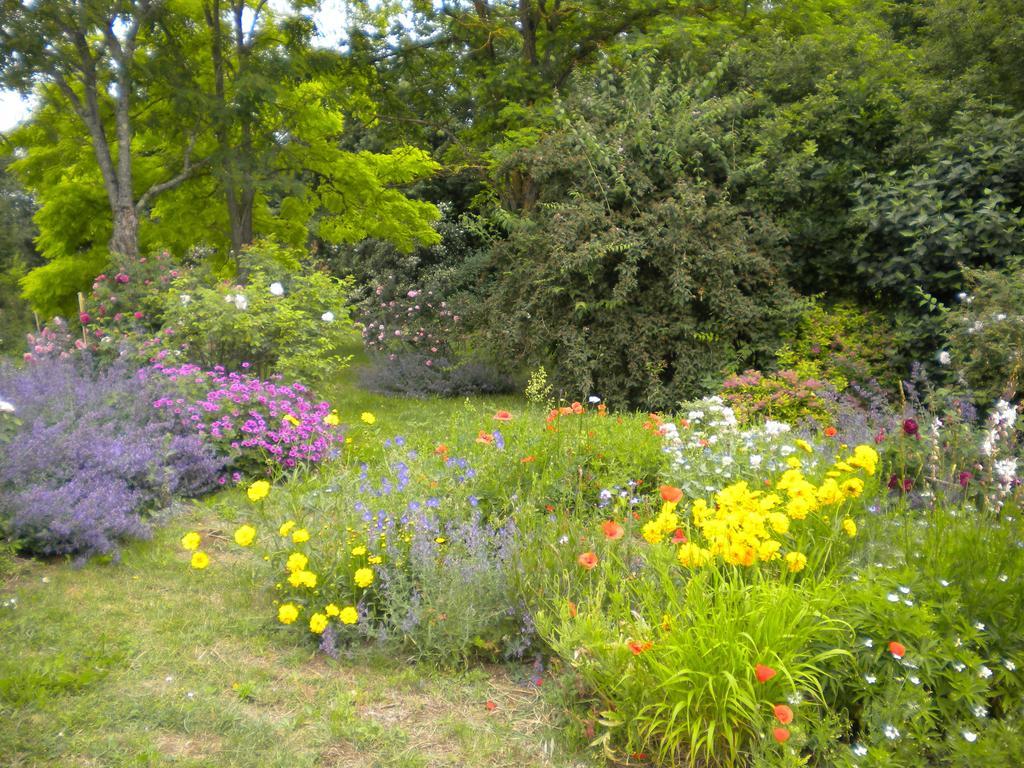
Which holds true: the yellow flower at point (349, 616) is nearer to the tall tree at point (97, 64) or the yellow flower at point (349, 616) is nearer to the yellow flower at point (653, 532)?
the yellow flower at point (653, 532)

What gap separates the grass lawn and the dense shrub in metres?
0.36

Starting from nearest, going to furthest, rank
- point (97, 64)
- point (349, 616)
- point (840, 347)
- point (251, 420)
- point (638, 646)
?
point (638, 646) → point (349, 616) → point (251, 420) → point (840, 347) → point (97, 64)

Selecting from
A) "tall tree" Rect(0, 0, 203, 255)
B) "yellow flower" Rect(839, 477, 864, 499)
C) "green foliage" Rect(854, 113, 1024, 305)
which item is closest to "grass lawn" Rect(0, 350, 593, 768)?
"yellow flower" Rect(839, 477, 864, 499)

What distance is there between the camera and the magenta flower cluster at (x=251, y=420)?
19.0 ft

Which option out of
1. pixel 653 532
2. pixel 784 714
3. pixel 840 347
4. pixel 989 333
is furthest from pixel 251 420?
pixel 840 347

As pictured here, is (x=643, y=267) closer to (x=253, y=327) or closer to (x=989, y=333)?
(x=989, y=333)

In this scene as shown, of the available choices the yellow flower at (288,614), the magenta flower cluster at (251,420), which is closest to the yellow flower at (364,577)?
the yellow flower at (288,614)

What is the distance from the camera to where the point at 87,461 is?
488 cm

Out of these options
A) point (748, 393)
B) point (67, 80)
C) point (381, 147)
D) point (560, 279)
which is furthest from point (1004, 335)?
point (381, 147)

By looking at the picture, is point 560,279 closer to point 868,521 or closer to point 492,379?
point 492,379

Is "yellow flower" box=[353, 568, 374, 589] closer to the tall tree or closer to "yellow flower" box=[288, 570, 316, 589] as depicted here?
"yellow flower" box=[288, 570, 316, 589]

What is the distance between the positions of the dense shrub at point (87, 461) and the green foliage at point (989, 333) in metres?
5.77

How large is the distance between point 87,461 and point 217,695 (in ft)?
8.37

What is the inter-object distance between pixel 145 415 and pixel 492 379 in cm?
593
